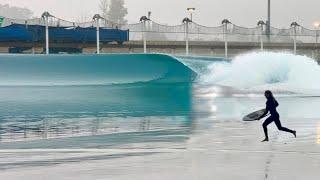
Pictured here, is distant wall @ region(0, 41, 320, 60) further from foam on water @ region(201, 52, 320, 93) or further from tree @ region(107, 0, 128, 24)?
tree @ region(107, 0, 128, 24)

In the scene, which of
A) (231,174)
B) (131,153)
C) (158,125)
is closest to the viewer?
(231,174)

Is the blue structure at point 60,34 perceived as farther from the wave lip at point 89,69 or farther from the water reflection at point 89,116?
the water reflection at point 89,116

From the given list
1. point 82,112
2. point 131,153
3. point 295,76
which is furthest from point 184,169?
point 295,76

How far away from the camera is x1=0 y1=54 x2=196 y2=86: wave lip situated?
127ft

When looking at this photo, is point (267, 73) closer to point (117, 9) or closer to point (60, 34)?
point (60, 34)

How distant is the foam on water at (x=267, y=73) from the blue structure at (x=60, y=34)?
48.9ft

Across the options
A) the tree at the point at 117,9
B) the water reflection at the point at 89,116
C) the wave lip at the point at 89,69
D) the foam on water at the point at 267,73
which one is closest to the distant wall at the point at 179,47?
the foam on water at the point at 267,73

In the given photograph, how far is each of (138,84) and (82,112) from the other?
18.1 meters

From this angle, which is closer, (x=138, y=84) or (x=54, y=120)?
(x=54, y=120)

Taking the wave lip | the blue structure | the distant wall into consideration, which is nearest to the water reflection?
the wave lip

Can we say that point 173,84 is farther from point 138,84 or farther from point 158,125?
point 158,125

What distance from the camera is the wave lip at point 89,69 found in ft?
127

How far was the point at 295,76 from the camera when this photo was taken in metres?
36.5

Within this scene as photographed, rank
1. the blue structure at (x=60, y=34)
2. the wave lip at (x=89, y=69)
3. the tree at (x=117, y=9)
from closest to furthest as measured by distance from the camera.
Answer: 1. the wave lip at (x=89, y=69)
2. the blue structure at (x=60, y=34)
3. the tree at (x=117, y=9)
